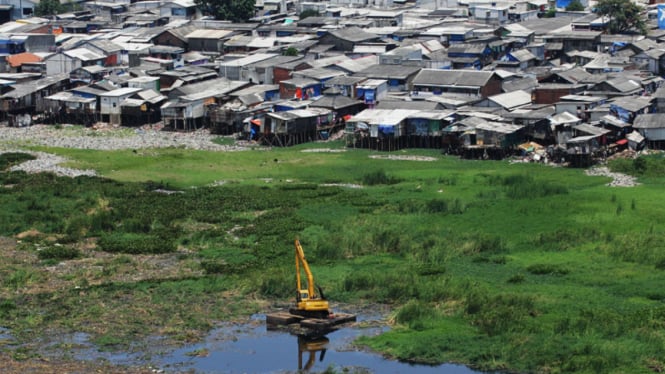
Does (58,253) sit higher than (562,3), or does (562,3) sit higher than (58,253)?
(562,3)

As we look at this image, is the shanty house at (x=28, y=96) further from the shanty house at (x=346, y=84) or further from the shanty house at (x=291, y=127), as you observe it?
the shanty house at (x=346, y=84)

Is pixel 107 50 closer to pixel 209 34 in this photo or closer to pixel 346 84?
pixel 209 34

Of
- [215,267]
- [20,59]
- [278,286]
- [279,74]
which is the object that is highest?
[279,74]

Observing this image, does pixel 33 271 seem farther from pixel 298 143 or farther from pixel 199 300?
pixel 298 143

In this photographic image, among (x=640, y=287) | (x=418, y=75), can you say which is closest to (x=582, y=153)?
(x=418, y=75)

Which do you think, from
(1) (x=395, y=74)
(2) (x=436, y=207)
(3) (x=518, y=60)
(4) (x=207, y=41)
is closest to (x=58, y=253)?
(2) (x=436, y=207)

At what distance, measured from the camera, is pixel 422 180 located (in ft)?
201

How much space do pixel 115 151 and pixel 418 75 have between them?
2101 cm

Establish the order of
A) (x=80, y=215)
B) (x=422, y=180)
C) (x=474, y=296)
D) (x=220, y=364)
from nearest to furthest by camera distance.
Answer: (x=220, y=364) → (x=474, y=296) → (x=80, y=215) → (x=422, y=180)

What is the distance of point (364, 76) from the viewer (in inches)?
3258

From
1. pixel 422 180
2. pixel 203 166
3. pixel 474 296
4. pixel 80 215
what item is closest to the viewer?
pixel 474 296

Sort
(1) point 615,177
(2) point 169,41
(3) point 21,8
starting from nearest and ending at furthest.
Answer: (1) point 615,177 → (2) point 169,41 → (3) point 21,8

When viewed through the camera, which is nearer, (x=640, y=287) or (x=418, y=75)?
(x=640, y=287)

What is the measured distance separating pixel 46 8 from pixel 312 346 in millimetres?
84645
